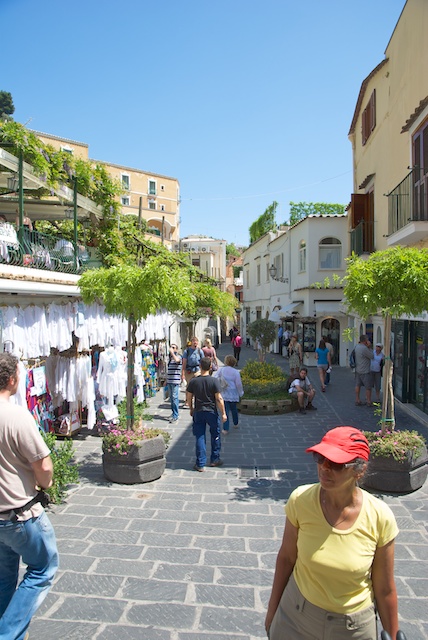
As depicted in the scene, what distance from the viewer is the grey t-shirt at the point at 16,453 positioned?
3055 millimetres

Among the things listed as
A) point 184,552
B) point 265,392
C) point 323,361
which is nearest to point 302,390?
point 265,392

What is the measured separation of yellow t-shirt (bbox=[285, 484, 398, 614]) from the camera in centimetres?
225

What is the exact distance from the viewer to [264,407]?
38.8ft

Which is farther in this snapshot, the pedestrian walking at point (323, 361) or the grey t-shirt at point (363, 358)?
the pedestrian walking at point (323, 361)

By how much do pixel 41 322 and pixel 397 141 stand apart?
10070mm

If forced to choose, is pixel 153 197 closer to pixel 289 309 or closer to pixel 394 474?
pixel 289 309

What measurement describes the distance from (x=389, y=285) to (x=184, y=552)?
4138mm

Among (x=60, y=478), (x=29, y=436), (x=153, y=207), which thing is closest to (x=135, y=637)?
(x=29, y=436)

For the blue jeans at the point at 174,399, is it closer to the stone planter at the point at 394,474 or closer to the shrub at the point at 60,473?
the shrub at the point at 60,473

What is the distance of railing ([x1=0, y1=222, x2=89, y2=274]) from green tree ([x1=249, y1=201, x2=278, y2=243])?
28830 millimetres

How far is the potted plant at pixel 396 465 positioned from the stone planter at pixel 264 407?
5411 millimetres

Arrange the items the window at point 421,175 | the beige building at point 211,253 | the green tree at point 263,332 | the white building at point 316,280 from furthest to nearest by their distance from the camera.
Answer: the beige building at point 211,253 → the white building at point 316,280 → the green tree at point 263,332 → the window at point 421,175

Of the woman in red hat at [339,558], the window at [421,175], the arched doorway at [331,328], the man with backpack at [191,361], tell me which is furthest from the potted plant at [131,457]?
the arched doorway at [331,328]

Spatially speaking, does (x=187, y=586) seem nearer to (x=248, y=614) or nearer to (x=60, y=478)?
(x=248, y=614)
